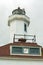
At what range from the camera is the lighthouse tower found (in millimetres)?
39719

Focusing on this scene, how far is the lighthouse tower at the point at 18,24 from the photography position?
1564 inches

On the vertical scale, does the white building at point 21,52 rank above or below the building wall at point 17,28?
below

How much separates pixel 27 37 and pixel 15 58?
5.05 m

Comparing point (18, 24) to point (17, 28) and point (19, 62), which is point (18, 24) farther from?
point (19, 62)

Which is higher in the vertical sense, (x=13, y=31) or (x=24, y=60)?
(x=13, y=31)

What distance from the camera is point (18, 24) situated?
40.1m

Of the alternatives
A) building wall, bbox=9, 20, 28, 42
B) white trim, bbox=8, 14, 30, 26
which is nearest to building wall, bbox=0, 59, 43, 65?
building wall, bbox=9, 20, 28, 42

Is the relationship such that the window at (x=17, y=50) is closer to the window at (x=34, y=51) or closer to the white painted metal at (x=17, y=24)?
the window at (x=34, y=51)

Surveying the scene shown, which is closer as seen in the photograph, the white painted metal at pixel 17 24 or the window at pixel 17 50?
the window at pixel 17 50

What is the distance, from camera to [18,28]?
40.0 metres

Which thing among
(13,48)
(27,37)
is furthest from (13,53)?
(27,37)

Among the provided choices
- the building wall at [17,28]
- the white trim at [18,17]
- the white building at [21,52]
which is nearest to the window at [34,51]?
the white building at [21,52]

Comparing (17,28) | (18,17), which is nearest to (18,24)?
(17,28)

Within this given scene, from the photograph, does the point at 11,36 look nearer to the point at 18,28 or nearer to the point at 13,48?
the point at 18,28
